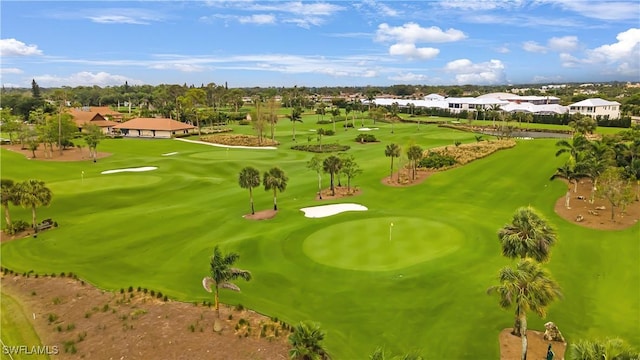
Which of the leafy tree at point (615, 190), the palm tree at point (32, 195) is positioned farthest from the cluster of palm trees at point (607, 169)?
the palm tree at point (32, 195)

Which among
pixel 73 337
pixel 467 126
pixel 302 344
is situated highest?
pixel 467 126

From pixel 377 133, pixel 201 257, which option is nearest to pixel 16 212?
pixel 201 257

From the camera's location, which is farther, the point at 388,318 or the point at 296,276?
the point at 296,276

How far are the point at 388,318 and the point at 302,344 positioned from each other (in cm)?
641

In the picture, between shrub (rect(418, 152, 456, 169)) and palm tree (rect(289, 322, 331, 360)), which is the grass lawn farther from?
shrub (rect(418, 152, 456, 169))

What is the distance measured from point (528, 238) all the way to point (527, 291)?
4.37 meters

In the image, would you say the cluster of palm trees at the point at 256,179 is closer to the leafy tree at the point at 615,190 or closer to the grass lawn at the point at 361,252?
the grass lawn at the point at 361,252

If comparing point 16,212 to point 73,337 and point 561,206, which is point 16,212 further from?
point 561,206

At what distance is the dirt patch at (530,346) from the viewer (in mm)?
19125

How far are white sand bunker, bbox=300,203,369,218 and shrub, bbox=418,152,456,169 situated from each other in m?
20.7

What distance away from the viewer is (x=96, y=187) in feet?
168

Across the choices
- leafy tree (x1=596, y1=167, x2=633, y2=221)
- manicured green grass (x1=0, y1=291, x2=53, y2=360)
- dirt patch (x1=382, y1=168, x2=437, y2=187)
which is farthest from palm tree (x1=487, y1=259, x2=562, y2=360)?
dirt patch (x1=382, y1=168, x2=437, y2=187)

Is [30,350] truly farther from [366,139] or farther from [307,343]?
[366,139]

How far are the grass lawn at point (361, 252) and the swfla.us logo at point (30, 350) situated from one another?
6363 millimetres
